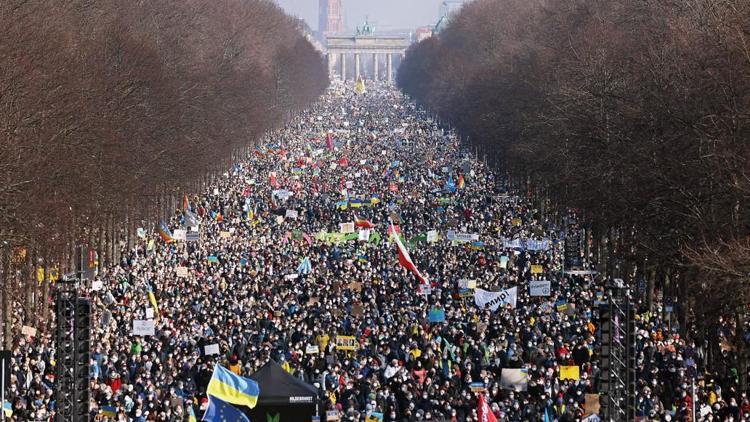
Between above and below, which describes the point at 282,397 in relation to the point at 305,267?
above

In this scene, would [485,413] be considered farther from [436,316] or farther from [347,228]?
[347,228]

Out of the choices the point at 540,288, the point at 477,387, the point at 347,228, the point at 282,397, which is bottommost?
the point at 477,387

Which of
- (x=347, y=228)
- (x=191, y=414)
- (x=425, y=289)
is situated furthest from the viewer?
(x=347, y=228)

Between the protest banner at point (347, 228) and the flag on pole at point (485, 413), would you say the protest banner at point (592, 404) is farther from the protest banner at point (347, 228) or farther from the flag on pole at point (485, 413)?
the protest banner at point (347, 228)

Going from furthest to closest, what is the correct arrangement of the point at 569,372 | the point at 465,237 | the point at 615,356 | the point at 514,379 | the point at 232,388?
the point at 465,237
the point at 514,379
the point at 569,372
the point at 232,388
the point at 615,356

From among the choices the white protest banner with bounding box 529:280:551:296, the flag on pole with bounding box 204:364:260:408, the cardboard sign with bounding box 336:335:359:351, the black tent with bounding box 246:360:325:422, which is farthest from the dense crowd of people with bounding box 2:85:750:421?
the flag on pole with bounding box 204:364:260:408

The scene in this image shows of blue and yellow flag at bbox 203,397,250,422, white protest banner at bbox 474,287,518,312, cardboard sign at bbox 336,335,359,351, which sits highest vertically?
blue and yellow flag at bbox 203,397,250,422

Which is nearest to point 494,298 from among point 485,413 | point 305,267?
point 305,267

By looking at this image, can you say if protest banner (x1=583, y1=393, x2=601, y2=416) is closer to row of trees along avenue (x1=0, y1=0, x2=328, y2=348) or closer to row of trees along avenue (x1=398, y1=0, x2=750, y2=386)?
row of trees along avenue (x1=398, y1=0, x2=750, y2=386)

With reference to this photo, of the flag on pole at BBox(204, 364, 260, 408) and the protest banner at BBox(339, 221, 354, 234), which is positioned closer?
the flag on pole at BBox(204, 364, 260, 408)
